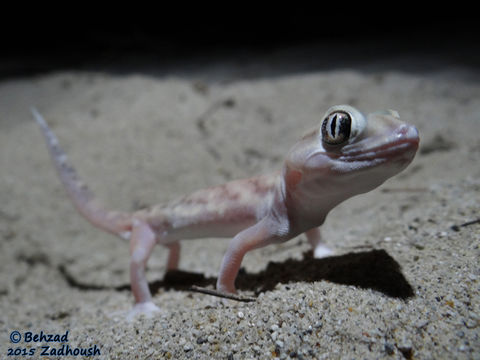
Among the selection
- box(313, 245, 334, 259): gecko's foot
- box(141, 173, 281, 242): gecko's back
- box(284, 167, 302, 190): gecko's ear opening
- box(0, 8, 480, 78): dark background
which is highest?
box(0, 8, 480, 78): dark background

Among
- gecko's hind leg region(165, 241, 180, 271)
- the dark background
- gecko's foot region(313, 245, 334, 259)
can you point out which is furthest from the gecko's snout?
the dark background

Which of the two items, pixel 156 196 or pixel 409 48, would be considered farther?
pixel 409 48

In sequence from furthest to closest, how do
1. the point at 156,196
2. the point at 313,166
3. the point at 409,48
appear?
1. the point at 409,48
2. the point at 156,196
3. the point at 313,166

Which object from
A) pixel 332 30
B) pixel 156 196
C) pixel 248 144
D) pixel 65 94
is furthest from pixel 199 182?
pixel 332 30

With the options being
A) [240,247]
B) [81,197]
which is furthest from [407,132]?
[81,197]

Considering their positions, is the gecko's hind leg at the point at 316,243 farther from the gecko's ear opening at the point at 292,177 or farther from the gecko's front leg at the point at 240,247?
the gecko's ear opening at the point at 292,177

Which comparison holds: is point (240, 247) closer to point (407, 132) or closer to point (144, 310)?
point (144, 310)

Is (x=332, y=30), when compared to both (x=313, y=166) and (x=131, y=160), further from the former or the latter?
(x=313, y=166)

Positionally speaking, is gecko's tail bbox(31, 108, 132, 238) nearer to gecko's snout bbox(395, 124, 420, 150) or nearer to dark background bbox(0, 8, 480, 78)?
gecko's snout bbox(395, 124, 420, 150)
